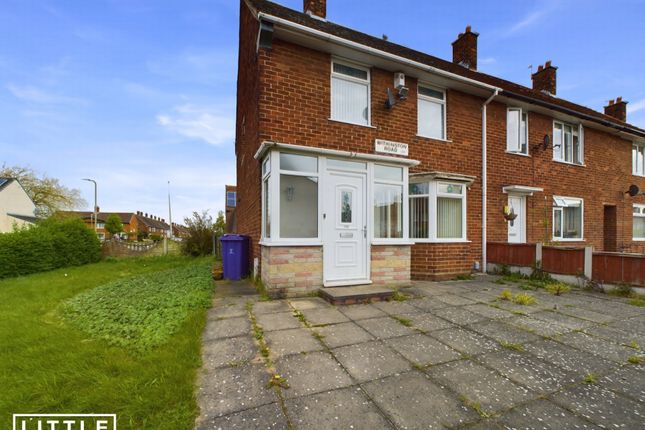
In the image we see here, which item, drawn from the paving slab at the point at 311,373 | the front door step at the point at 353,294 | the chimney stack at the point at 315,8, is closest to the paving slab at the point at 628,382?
the paving slab at the point at 311,373

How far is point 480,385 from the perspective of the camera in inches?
96.0

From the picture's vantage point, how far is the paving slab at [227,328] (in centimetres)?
351

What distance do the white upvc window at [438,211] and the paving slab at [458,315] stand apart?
282 centimetres

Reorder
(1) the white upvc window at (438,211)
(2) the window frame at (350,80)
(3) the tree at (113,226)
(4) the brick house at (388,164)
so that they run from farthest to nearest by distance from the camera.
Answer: (3) the tree at (113,226) → (1) the white upvc window at (438,211) → (2) the window frame at (350,80) → (4) the brick house at (388,164)

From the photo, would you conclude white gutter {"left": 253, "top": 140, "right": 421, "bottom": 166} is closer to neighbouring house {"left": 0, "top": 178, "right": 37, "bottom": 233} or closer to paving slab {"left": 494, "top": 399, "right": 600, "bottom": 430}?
paving slab {"left": 494, "top": 399, "right": 600, "bottom": 430}

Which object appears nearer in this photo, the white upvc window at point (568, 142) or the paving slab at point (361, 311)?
the paving slab at point (361, 311)

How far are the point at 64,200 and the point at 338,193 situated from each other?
41.2 m

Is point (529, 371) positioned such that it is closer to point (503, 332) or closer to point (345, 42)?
point (503, 332)

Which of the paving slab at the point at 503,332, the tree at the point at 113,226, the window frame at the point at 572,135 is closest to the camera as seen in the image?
the paving slab at the point at 503,332

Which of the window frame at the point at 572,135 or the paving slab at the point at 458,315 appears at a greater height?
the window frame at the point at 572,135

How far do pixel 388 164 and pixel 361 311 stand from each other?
3.43 metres

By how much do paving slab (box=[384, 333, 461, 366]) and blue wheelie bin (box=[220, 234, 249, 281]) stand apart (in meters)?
5.18

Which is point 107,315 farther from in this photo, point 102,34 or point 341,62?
point 102,34

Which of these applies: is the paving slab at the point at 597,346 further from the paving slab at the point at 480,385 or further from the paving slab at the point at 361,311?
the paving slab at the point at 361,311
